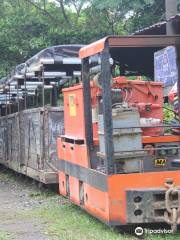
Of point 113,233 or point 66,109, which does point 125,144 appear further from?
point 66,109

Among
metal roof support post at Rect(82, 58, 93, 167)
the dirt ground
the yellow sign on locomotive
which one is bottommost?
the dirt ground

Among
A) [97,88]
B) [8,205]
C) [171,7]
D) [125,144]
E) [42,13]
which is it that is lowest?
[8,205]

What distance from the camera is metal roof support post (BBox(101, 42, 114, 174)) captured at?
661 centimetres

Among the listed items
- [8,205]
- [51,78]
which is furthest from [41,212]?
[51,78]

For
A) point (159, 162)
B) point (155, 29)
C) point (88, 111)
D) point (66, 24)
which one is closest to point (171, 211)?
point (159, 162)

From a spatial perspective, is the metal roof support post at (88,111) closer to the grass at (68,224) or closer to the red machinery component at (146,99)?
the red machinery component at (146,99)

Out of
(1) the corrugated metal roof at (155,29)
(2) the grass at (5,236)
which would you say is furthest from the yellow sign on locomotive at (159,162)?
(1) the corrugated metal roof at (155,29)

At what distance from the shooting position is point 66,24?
23781mm

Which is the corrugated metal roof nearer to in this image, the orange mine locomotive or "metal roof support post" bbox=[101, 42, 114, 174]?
the orange mine locomotive

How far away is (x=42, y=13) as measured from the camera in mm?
24109

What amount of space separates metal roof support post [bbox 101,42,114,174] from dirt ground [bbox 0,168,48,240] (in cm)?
132

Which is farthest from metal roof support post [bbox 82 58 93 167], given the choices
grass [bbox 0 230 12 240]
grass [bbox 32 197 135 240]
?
grass [bbox 0 230 12 240]

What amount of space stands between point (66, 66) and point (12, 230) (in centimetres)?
501

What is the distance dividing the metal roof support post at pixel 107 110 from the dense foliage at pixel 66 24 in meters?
11.0
